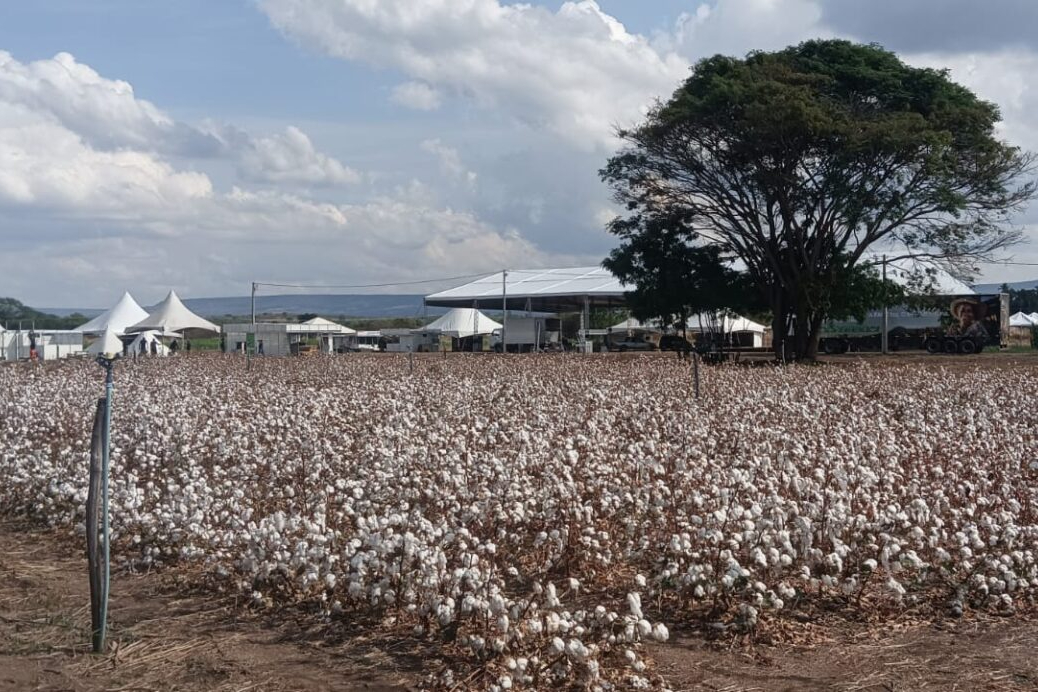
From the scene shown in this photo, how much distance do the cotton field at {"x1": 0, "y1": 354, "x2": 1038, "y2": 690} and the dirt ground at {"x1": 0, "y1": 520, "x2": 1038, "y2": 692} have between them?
171 millimetres

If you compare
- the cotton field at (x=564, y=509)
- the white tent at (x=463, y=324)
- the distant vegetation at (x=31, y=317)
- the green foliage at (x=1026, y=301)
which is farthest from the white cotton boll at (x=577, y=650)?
the green foliage at (x=1026, y=301)

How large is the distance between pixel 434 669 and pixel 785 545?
→ 5.86 ft

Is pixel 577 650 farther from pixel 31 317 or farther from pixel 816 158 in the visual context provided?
pixel 31 317

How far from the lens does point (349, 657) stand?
16.4 feet

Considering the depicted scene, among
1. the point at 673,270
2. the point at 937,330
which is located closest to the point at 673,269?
the point at 673,270

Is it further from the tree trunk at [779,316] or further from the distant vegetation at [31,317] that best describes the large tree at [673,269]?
the distant vegetation at [31,317]

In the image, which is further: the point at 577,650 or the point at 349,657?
the point at 349,657

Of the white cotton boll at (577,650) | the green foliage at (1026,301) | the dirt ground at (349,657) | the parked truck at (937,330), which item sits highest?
the green foliage at (1026,301)

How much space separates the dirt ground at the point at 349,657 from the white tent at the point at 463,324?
51726 mm

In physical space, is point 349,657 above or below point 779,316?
below

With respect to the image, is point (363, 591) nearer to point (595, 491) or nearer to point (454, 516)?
point (454, 516)

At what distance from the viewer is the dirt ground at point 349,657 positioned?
462 cm

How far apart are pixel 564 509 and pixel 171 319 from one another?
139 feet

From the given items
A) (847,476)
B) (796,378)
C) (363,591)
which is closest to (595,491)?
(847,476)
